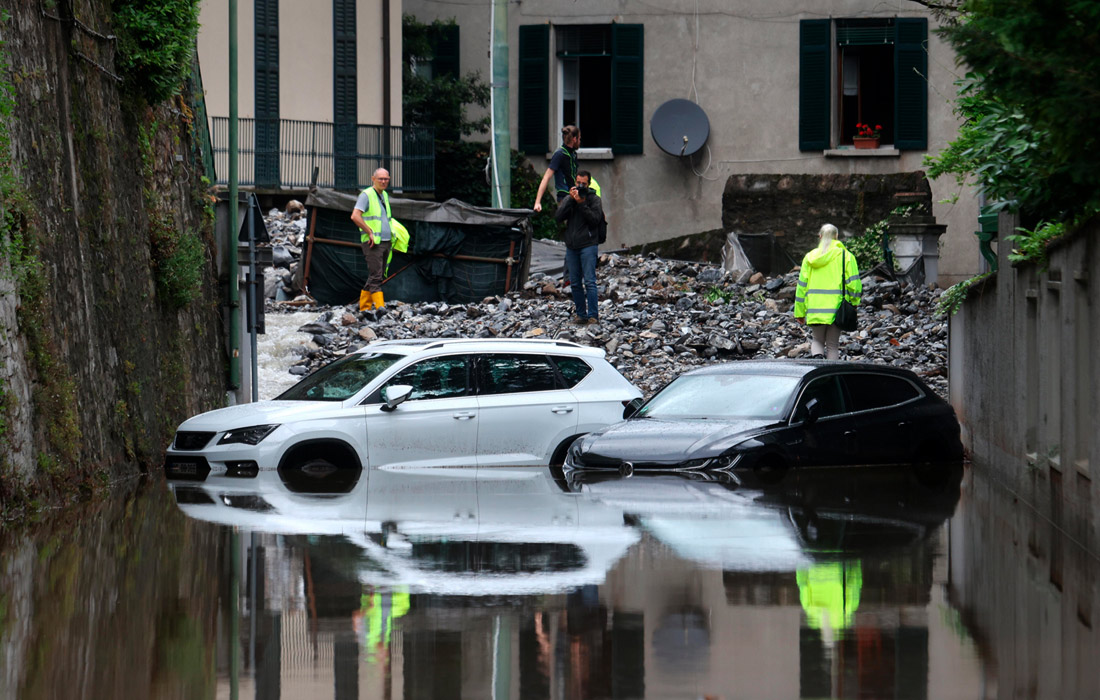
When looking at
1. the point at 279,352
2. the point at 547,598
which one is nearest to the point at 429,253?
the point at 279,352

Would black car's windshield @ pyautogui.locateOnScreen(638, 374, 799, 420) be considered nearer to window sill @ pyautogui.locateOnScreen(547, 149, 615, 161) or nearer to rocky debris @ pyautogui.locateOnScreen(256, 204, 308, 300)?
rocky debris @ pyautogui.locateOnScreen(256, 204, 308, 300)

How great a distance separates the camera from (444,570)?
28.7 feet

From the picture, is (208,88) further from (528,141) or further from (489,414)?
(489,414)

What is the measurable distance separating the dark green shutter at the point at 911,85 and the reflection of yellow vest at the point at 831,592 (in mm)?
24076

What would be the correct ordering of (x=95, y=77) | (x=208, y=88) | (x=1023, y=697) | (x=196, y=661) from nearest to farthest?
(x=1023, y=697)
(x=196, y=661)
(x=95, y=77)
(x=208, y=88)

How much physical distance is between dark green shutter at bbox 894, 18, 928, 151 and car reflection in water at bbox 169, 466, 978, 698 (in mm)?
19109

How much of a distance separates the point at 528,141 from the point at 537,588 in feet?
82.2

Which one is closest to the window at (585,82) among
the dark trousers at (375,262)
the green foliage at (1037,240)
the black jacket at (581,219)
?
the dark trousers at (375,262)

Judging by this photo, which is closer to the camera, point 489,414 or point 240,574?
point 240,574

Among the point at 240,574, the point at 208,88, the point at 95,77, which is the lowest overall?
the point at 240,574

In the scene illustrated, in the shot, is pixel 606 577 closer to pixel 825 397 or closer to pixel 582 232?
A: pixel 825 397

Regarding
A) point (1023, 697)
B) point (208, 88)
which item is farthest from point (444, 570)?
point (208, 88)

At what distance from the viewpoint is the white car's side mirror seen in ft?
46.2

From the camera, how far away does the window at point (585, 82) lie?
32.3 m
